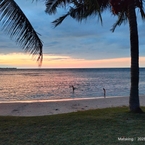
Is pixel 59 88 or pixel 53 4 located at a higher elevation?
pixel 53 4

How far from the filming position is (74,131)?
4867 millimetres

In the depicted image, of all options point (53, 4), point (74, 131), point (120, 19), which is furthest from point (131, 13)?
point (74, 131)

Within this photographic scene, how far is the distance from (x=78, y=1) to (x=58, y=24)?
1.18 meters

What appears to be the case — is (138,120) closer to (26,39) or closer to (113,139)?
(113,139)

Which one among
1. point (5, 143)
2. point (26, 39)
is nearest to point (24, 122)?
point (5, 143)

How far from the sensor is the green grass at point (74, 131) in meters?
4.18

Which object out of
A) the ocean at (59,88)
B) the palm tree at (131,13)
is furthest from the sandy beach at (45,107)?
the ocean at (59,88)

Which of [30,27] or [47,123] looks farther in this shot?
[47,123]

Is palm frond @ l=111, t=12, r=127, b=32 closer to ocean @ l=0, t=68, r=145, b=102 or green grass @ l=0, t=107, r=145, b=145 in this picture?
green grass @ l=0, t=107, r=145, b=145

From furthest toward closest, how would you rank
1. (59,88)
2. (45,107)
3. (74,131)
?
(59,88)
(45,107)
(74,131)

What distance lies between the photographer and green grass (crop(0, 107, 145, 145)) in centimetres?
418

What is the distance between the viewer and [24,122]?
591cm

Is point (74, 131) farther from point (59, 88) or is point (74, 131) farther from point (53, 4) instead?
point (59, 88)

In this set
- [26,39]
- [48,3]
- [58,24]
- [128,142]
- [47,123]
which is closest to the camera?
[128,142]
